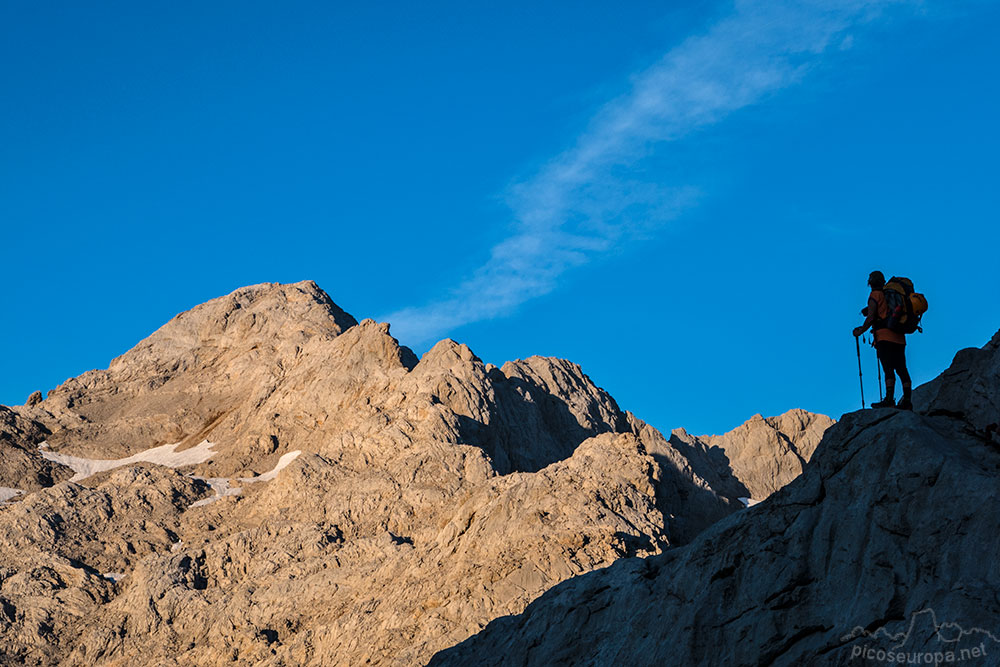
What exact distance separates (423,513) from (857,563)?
39.7 m

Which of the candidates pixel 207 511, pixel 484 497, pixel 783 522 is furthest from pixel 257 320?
pixel 783 522

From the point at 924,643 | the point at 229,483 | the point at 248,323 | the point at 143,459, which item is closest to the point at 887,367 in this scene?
the point at 924,643

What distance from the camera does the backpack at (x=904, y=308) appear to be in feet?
63.2

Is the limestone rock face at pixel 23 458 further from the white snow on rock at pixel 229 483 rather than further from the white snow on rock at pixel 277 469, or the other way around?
the white snow on rock at pixel 277 469

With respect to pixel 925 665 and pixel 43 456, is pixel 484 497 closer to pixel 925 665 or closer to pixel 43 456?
pixel 925 665

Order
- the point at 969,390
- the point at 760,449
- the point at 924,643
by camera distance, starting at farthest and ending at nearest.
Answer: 1. the point at 760,449
2. the point at 969,390
3. the point at 924,643

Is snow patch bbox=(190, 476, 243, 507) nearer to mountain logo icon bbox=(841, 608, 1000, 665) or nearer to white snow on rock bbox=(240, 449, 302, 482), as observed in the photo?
white snow on rock bbox=(240, 449, 302, 482)

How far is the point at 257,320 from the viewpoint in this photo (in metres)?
91.2

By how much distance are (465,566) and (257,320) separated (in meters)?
51.1

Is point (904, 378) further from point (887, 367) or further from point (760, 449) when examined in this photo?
point (760, 449)

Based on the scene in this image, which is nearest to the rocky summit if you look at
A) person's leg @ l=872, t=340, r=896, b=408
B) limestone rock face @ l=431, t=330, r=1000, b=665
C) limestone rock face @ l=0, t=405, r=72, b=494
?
limestone rock face @ l=431, t=330, r=1000, b=665

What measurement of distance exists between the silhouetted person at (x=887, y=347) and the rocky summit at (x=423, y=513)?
66 cm

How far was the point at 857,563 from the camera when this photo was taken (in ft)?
59.9

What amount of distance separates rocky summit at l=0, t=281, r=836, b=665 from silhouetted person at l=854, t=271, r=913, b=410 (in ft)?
2.15
